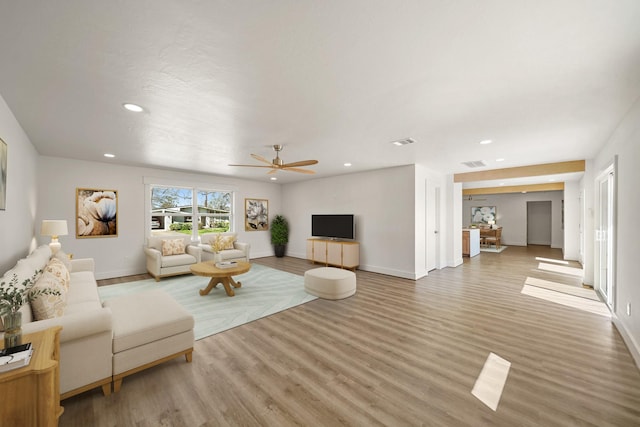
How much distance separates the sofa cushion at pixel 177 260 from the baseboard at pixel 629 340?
684cm

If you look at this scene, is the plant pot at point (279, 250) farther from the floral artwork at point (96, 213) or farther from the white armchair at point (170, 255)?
the floral artwork at point (96, 213)

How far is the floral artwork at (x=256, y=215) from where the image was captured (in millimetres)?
8078

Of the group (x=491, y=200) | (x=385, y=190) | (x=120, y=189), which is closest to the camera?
(x=120, y=189)

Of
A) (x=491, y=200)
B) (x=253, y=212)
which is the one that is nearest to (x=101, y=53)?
(x=253, y=212)

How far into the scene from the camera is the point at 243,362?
2.49 meters

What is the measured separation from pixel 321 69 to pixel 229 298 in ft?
12.4

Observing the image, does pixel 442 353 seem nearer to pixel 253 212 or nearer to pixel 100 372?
pixel 100 372

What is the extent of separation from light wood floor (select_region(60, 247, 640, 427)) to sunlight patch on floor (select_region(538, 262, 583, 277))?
3.35m

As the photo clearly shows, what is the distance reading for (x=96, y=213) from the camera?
554cm

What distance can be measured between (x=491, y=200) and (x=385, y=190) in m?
9.36

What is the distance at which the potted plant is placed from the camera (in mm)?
8422

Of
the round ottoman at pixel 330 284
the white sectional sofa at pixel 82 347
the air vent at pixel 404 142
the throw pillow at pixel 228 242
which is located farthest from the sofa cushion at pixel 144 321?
the throw pillow at pixel 228 242

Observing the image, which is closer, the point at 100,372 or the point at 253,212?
the point at 100,372

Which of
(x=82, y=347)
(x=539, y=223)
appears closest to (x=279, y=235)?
(x=82, y=347)
